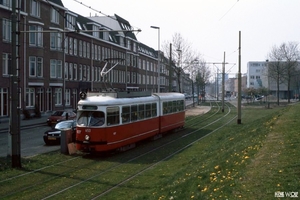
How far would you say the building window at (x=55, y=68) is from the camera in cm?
4385

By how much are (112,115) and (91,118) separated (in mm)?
933

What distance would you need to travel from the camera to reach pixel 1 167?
46.0 feet

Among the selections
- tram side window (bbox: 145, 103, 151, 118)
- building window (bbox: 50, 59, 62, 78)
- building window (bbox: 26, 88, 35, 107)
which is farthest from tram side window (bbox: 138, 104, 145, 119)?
building window (bbox: 50, 59, 62, 78)

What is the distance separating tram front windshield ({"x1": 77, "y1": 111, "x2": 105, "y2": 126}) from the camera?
16.9m

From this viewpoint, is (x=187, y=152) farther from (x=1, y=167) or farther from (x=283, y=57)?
(x=283, y=57)

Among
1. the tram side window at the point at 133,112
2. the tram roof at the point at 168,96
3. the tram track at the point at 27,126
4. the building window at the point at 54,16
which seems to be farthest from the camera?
Answer: the building window at the point at 54,16

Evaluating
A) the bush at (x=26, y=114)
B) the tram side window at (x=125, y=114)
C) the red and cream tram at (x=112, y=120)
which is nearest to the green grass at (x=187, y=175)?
the red and cream tram at (x=112, y=120)

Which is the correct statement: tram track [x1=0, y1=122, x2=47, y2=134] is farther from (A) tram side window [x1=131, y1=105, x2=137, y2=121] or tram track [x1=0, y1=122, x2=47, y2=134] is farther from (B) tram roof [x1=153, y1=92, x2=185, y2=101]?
(A) tram side window [x1=131, y1=105, x2=137, y2=121]

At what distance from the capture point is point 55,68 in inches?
1748

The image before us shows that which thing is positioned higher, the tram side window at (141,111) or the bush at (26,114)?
the tram side window at (141,111)

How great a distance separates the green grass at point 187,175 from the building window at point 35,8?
26396mm

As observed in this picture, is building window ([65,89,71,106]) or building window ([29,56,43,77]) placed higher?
building window ([29,56,43,77])

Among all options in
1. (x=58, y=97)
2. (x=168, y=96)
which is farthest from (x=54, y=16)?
(x=168, y=96)

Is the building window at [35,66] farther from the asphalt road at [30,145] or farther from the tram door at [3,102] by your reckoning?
the asphalt road at [30,145]
